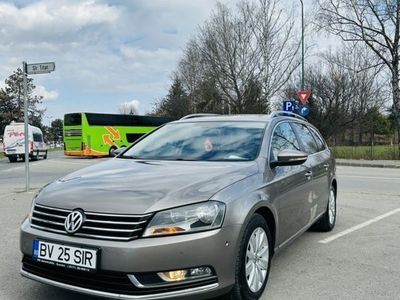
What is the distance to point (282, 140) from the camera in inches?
198

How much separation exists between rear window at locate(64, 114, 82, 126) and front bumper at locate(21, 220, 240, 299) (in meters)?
31.5

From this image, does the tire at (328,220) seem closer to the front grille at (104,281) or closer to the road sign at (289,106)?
the front grille at (104,281)

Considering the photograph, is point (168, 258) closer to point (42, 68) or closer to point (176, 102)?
point (42, 68)

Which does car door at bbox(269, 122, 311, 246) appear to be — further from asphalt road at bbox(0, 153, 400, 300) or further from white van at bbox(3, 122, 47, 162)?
white van at bbox(3, 122, 47, 162)

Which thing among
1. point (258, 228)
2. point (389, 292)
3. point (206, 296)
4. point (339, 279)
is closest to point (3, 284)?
point (206, 296)

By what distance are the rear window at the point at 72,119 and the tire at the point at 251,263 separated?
31185 mm

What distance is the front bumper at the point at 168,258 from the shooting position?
10.3 feet

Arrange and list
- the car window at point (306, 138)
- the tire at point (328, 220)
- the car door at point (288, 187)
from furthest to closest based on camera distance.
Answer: the tire at point (328, 220) < the car window at point (306, 138) < the car door at point (288, 187)

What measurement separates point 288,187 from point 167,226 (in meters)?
1.78

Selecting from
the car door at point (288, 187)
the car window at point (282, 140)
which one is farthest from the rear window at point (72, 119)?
the car door at point (288, 187)

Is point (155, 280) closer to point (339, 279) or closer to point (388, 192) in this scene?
point (339, 279)

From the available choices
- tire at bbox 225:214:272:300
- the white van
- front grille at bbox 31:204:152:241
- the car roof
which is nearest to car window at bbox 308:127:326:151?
the car roof

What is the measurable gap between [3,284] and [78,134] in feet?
99.8

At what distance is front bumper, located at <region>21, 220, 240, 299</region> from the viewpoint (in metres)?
3.13
